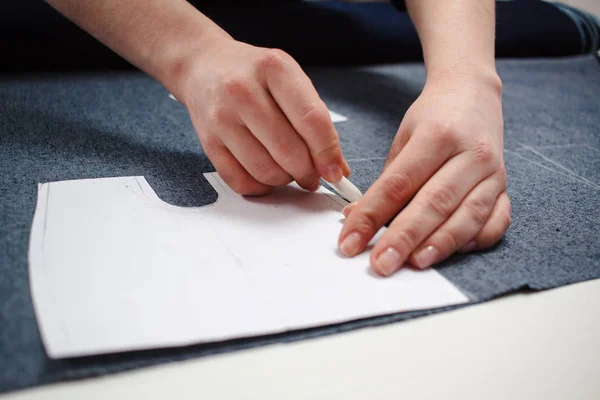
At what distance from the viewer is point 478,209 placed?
456 mm

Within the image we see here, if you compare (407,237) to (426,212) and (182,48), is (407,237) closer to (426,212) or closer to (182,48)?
(426,212)

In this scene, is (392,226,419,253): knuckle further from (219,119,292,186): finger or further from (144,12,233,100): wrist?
(144,12,233,100): wrist

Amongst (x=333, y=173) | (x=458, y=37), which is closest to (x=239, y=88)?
(x=333, y=173)

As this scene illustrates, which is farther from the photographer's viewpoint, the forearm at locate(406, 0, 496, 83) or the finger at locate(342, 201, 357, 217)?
the forearm at locate(406, 0, 496, 83)

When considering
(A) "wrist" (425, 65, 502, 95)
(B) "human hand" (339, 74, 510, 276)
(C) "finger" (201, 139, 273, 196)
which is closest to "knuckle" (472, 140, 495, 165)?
(B) "human hand" (339, 74, 510, 276)

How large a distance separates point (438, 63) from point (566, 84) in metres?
0.73

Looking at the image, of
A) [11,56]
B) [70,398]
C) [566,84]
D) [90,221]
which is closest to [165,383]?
[70,398]

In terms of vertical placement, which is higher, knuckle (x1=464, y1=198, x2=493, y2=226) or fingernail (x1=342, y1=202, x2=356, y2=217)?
knuckle (x1=464, y1=198, x2=493, y2=226)

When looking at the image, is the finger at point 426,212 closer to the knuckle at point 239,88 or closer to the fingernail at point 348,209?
the fingernail at point 348,209

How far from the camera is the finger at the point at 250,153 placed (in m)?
0.49

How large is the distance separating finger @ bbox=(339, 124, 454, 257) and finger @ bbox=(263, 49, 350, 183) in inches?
2.5

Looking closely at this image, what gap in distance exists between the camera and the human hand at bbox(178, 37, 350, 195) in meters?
0.46

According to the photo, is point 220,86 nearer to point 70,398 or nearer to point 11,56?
point 70,398

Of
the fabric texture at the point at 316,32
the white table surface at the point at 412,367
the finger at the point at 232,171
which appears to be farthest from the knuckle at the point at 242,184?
the fabric texture at the point at 316,32
